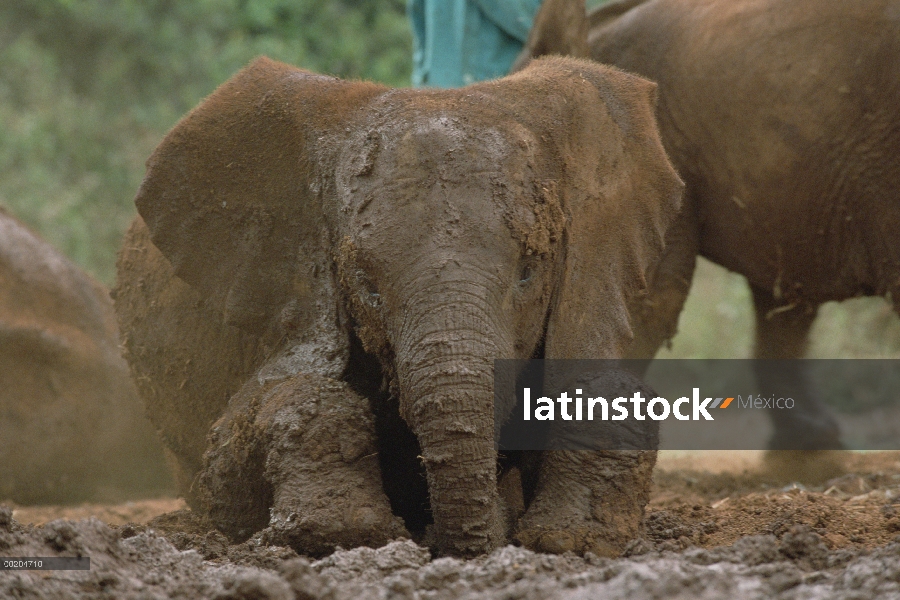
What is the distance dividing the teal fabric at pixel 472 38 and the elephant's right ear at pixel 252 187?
2.50 meters

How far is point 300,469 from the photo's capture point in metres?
3.72

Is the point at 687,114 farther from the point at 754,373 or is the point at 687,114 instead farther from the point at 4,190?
the point at 4,190

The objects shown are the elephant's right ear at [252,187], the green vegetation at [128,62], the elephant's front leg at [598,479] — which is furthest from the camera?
the green vegetation at [128,62]

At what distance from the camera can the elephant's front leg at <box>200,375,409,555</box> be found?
3.58 metres

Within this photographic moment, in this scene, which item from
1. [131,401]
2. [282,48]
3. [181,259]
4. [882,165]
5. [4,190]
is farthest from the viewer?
[282,48]

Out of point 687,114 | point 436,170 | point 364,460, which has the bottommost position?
point 364,460

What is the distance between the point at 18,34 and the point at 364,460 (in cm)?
1060

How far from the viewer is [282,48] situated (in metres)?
12.4

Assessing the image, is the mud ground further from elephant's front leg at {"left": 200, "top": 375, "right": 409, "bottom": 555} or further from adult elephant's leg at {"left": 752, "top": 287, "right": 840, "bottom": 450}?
adult elephant's leg at {"left": 752, "top": 287, "right": 840, "bottom": 450}

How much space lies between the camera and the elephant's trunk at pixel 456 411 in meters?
3.35

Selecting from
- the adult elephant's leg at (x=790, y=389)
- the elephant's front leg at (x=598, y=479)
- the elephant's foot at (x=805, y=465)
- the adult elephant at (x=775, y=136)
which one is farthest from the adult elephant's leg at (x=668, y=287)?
the elephant's front leg at (x=598, y=479)

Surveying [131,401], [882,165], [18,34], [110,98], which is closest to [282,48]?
[110,98]

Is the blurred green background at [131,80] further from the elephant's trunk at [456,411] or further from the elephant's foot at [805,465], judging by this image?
the elephant's trunk at [456,411]

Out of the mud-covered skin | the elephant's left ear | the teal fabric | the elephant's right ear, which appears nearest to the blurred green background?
the mud-covered skin
